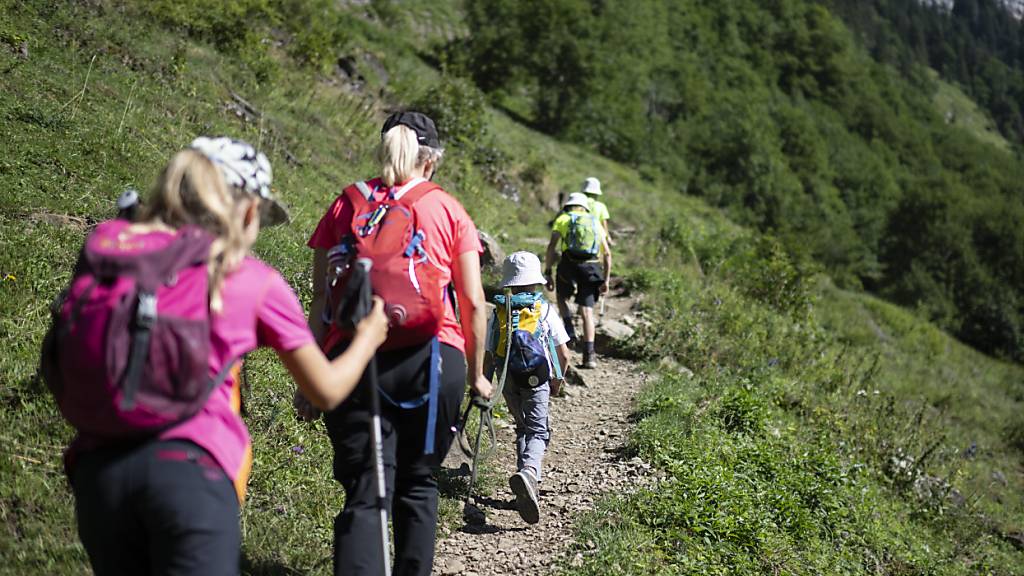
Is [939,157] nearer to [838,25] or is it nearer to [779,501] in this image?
[838,25]

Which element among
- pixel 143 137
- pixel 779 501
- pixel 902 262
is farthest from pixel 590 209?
pixel 902 262

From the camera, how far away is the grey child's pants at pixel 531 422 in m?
5.59

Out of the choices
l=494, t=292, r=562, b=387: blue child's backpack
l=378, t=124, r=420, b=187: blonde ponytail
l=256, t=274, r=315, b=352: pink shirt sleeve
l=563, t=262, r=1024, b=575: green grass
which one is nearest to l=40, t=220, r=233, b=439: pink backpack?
l=256, t=274, r=315, b=352: pink shirt sleeve

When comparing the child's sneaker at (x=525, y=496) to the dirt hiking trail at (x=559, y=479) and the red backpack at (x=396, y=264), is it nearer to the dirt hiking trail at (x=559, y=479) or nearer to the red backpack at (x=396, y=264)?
the dirt hiking trail at (x=559, y=479)

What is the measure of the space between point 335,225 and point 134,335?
4.57 feet

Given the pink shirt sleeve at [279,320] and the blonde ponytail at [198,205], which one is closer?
the blonde ponytail at [198,205]

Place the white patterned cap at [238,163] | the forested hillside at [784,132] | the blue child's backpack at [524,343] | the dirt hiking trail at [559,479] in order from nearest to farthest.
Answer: the white patterned cap at [238,163]
the dirt hiking trail at [559,479]
the blue child's backpack at [524,343]
the forested hillside at [784,132]

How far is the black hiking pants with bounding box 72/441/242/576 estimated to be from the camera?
6.74 feet

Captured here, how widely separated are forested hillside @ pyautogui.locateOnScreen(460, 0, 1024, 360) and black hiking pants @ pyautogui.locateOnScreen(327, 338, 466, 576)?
15424 mm

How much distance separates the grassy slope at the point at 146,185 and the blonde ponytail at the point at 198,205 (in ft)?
7.04

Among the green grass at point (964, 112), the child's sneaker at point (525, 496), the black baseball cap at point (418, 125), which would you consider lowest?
the child's sneaker at point (525, 496)

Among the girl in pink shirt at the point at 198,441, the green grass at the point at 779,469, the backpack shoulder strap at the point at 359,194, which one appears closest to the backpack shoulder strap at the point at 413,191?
the backpack shoulder strap at the point at 359,194

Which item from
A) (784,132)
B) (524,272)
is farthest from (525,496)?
(784,132)

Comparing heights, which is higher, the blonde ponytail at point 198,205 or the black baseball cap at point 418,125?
the black baseball cap at point 418,125
